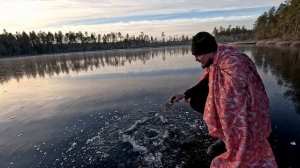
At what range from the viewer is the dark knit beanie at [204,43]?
3494 millimetres

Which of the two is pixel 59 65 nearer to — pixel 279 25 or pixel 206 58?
pixel 206 58

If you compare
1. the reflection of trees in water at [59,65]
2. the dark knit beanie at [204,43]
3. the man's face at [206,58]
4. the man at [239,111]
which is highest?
the dark knit beanie at [204,43]

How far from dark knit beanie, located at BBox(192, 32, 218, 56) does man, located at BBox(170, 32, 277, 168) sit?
204 millimetres

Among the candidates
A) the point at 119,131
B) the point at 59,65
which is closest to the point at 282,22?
the point at 59,65

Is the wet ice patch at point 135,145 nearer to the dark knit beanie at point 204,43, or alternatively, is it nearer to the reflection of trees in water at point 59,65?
the dark knit beanie at point 204,43

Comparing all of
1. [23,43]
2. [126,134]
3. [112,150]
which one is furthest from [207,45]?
[23,43]

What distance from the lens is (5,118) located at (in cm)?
1191

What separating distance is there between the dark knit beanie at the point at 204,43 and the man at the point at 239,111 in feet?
0.67

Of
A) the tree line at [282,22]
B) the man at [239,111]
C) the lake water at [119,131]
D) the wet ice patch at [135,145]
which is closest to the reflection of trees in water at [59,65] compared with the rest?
the lake water at [119,131]

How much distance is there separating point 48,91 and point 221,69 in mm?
16655

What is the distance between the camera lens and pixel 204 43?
350 cm

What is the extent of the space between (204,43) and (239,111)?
1.03 metres

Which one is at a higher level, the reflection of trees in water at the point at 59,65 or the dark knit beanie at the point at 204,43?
the dark knit beanie at the point at 204,43

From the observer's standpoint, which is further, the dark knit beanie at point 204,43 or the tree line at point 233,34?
the tree line at point 233,34
